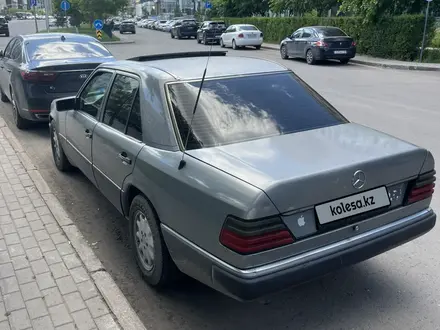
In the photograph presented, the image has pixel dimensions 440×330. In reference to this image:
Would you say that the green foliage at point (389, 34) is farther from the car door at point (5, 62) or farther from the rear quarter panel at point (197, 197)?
the rear quarter panel at point (197, 197)

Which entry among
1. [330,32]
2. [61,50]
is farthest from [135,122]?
[330,32]

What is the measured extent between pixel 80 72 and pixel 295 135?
5384 mm

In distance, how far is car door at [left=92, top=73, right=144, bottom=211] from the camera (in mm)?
3699

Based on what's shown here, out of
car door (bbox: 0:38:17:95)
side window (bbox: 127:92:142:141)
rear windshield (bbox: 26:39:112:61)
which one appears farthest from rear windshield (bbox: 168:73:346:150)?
car door (bbox: 0:38:17:95)

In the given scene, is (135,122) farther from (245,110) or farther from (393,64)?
(393,64)

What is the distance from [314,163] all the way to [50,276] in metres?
2.27

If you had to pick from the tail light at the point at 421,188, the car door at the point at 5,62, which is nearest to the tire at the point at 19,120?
the car door at the point at 5,62

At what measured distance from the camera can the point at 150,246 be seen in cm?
348

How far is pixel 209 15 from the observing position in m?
50.5

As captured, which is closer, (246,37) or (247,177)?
(247,177)

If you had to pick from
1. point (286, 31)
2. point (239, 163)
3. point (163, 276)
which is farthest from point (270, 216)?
point (286, 31)

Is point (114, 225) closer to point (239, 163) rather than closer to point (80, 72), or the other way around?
point (239, 163)

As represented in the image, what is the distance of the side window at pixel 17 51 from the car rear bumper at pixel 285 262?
661 cm

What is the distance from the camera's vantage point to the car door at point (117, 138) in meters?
3.70
